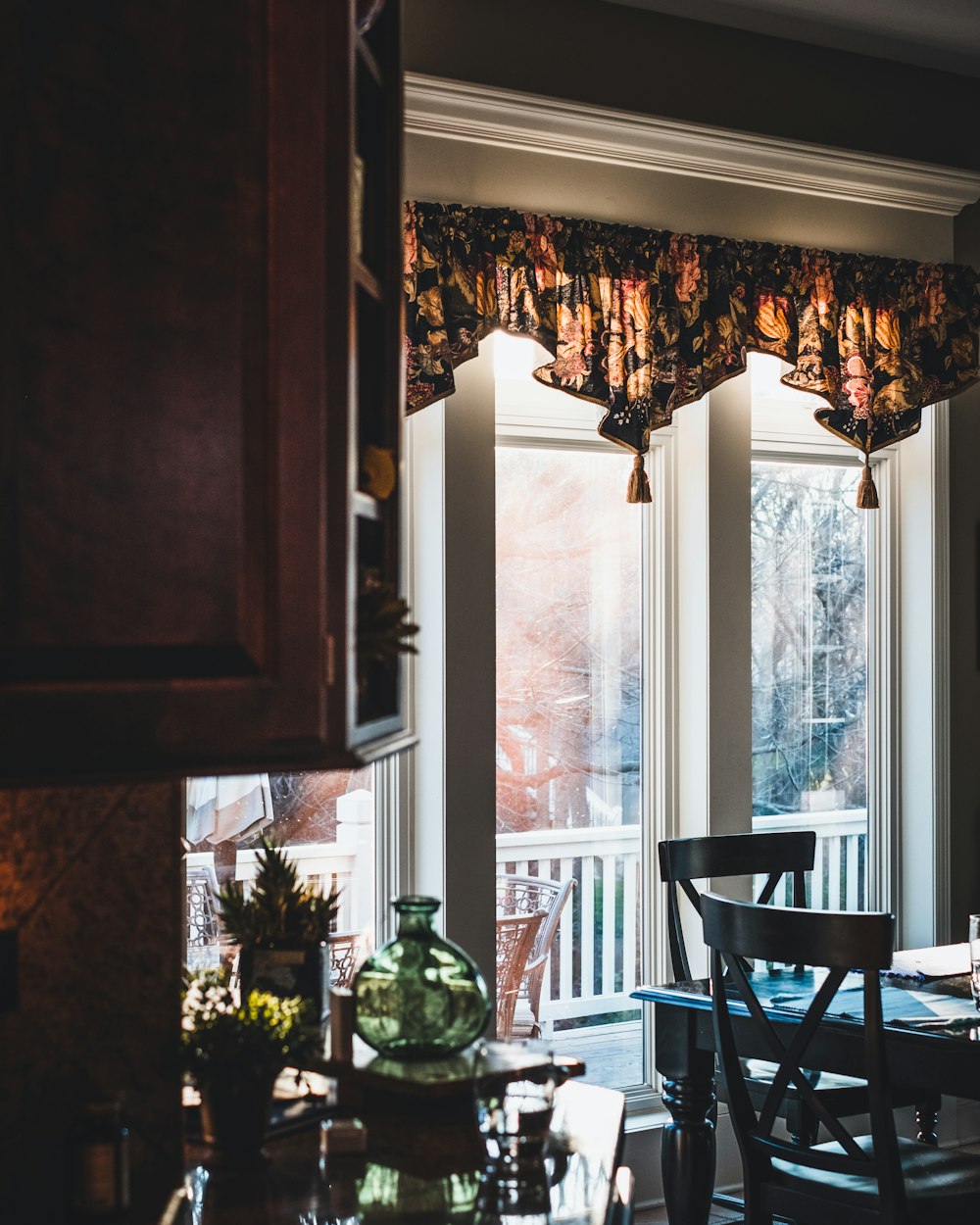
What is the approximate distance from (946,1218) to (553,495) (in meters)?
2.00

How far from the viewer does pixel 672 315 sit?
3447mm

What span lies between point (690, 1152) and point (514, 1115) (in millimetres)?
1421

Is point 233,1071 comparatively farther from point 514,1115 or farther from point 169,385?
point 169,385

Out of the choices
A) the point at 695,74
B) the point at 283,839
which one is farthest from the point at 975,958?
the point at 695,74

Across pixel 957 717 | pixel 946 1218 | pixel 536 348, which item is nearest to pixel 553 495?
pixel 536 348

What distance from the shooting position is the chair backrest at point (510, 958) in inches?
134

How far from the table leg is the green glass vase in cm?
126

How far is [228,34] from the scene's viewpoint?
125cm

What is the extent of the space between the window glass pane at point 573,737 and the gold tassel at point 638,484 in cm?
22

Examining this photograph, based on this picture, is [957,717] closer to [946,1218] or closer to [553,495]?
[553,495]

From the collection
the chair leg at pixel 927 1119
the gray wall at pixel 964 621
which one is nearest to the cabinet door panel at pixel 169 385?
the chair leg at pixel 927 1119

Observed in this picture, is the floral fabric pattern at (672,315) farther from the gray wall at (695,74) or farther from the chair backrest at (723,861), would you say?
the chair backrest at (723,861)

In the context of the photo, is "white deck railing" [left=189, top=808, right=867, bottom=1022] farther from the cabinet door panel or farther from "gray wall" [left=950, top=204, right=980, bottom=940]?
the cabinet door panel

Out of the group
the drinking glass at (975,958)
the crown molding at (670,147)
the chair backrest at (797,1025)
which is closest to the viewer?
the chair backrest at (797,1025)
